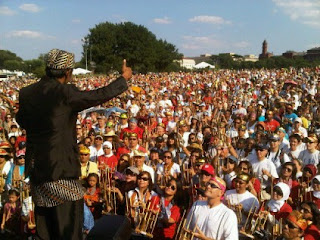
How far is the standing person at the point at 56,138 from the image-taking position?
2248 millimetres

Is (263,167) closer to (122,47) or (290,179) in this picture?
(290,179)

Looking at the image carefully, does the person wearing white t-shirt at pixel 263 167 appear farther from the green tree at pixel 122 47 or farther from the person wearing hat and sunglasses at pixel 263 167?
the green tree at pixel 122 47

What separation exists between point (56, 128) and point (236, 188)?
3.24 metres

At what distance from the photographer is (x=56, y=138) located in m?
2.27

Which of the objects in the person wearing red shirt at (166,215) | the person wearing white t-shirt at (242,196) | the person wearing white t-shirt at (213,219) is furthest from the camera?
the person wearing red shirt at (166,215)

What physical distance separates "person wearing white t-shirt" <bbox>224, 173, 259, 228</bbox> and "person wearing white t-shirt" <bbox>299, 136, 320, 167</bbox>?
2.27 meters

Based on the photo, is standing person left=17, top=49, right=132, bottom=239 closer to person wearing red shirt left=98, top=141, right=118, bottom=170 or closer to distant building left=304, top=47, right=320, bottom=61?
person wearing red shirt left=98, top=141, right=118, bottom=170

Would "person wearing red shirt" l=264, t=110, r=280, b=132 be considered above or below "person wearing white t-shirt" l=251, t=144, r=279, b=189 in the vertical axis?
above

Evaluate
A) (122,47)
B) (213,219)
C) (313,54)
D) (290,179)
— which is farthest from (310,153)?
(313,54)

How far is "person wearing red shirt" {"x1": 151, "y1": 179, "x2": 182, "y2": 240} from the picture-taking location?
16.1ft

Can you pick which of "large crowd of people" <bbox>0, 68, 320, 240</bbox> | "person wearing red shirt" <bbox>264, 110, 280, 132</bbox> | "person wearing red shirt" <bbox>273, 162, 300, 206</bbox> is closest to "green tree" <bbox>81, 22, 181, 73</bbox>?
"person wearing red shirt" <bbox>264, 110, 280, 132</bbox>

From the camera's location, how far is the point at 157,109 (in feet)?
41.6

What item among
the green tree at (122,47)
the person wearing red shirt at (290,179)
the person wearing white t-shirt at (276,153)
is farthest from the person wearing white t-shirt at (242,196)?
the green tree at (122,47)

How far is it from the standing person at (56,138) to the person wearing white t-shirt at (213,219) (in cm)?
154
